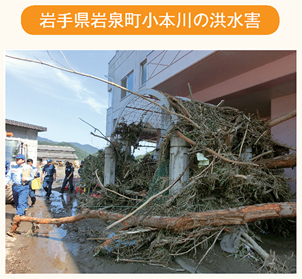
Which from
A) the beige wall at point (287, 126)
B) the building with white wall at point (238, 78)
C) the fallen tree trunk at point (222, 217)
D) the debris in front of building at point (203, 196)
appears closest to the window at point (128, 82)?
the building with white wall at point (238, 78)

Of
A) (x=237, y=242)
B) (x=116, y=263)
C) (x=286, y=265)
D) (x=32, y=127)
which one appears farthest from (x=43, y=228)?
(x=32, y=127)

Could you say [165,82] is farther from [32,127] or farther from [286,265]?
[32,127]

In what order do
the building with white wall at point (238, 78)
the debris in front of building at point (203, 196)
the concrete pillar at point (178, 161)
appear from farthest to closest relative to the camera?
the building with white wall at point (238, 78)
the concrete pillar at point (178, 161)
the debris in front of building at point (203, 196)

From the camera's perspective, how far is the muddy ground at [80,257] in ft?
9.84

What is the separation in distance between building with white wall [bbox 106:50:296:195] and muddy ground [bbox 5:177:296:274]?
3.54m

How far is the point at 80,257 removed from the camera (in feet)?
11.2

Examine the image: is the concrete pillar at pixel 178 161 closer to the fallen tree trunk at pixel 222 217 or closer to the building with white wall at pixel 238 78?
the fallen tree trunk at pixel 222 217

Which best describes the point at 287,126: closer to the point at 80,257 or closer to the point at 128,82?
the point at 80,257

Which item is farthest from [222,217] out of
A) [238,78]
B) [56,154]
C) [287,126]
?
[56,154]

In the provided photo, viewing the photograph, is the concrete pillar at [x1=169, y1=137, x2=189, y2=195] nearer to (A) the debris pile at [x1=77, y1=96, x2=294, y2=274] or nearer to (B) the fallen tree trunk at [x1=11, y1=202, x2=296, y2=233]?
(A) the debris pile at [x1=77, y1=96, x2=294, y2=274]

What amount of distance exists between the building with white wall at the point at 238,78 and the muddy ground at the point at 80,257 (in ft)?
11.6

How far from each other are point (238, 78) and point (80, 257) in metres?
6.47

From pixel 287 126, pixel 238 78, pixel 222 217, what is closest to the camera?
pixel 222 217

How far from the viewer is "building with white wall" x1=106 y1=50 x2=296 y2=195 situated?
5375 millimetres
